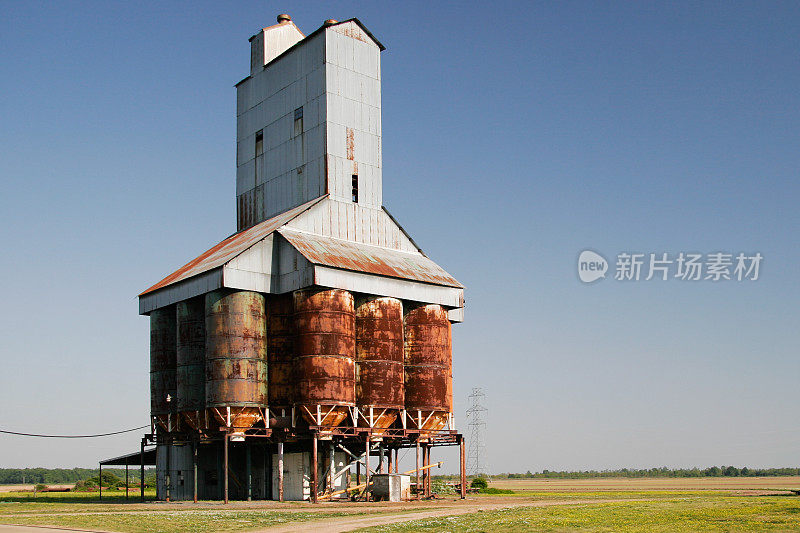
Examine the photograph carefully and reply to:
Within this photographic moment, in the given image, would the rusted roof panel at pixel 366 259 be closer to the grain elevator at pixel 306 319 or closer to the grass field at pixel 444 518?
the grain elevator at pixel 306 319

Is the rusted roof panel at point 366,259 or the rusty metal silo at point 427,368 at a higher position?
the rusted roof panel at point 366,259

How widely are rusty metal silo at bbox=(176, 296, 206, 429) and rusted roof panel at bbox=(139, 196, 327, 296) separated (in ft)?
8.43

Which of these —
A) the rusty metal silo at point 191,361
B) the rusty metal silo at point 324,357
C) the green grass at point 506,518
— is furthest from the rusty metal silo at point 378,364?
the green grass at point 506,518

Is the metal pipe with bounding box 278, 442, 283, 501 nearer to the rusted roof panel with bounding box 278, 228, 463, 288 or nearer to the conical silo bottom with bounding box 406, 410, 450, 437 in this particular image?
the conical silo bottom with bounding box 406, 410, 450, 437

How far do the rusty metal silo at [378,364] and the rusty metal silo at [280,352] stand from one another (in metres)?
4.68

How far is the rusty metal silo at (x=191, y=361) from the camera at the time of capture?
6266 centimetres

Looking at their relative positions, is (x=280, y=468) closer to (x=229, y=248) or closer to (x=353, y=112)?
(x=229, y=248)

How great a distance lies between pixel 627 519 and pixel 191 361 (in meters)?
34.1

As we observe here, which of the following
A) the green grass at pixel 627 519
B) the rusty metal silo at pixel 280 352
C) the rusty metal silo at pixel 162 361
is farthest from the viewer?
the rusty metal silo at pixel 162 361

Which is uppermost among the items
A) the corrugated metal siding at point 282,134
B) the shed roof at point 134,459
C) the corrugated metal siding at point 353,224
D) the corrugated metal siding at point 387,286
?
the corrugated metal siding at point 282,134

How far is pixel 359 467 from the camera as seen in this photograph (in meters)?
67.8

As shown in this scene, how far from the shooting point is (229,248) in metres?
66.7

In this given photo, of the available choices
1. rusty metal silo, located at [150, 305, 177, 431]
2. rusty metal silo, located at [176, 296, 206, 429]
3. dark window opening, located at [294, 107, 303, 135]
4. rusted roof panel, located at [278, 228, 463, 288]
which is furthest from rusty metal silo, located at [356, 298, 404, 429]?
dark window opening, located at [294, 107, 303, 135]

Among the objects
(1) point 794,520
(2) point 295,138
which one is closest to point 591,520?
A: (1) point 794,520
